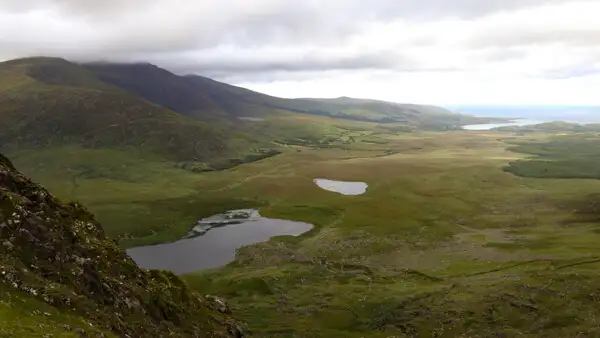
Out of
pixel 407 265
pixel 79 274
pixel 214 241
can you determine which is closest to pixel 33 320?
pixel 79 274

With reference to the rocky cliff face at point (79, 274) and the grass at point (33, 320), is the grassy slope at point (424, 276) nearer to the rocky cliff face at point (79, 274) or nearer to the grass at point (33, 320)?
the rocky cliff face at point (79, 274)

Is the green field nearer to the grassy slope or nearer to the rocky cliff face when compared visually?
the grassy slope

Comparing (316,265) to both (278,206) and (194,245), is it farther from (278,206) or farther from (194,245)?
(278,206)

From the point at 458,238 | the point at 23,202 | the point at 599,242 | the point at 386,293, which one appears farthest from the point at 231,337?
the point at 599,242

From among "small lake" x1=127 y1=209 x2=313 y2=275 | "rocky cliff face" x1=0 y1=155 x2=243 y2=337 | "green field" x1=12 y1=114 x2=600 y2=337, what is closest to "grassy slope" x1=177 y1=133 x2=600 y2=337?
"green field" x1=12 y1=114 x2=600 y2=337

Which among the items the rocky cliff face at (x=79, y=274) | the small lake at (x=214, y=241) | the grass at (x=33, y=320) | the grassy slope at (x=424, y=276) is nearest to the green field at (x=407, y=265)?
the grassy slope at (x=424, y=276)

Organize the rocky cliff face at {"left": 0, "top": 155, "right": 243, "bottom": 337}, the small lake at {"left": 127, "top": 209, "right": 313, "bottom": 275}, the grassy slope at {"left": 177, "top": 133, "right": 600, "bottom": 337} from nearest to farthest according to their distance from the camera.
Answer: the rocky cliff face at {"left": 0, "top": 155, "right": 243, "bottom": 337} → the grassy slope at {"left": 177, "top": 133, "right": 600, "bottom": 337} → the small lake at {"left": 127, "top": 209, "right": 313, "bottom": 275}

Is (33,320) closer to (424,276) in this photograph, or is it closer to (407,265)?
(424,276)
